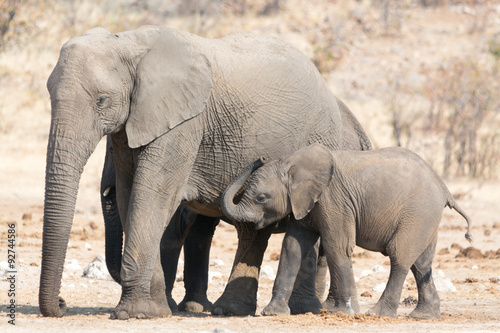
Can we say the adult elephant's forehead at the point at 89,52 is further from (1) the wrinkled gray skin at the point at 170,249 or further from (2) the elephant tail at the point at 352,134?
(2) the elephant tail at the point at 352,134

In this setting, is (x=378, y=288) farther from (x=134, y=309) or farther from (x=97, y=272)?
(x=134, y=309)

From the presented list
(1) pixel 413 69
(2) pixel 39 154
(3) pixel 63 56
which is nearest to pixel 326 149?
(3) pixel 63 56

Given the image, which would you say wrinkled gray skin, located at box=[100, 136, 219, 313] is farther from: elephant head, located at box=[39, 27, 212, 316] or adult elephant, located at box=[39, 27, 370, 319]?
A: elephant head, located at box=[39, 27, 212, 316]

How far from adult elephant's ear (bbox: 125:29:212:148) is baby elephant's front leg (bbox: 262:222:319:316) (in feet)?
4.38

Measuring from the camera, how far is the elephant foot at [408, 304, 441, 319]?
806 cm

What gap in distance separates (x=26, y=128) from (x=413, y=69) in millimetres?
14127

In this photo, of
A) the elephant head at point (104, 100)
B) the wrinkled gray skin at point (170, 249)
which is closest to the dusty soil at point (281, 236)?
the wrinkled gray skin at point (170, 249)

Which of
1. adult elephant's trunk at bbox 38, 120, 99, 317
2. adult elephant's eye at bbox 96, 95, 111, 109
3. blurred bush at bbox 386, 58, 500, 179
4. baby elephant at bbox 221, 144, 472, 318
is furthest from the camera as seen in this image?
blurred bush at bbox 386, 58, 500, 179

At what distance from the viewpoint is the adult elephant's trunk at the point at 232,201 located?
753 centimetres

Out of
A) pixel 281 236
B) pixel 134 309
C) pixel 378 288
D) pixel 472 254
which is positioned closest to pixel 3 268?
pixel 134 309

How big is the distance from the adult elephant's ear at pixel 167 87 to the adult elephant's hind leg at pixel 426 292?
7.77 ft

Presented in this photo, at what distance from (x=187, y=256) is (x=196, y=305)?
462 mm

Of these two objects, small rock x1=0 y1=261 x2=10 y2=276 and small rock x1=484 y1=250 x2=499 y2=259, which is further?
small rock x1=484 y1=250 x2=499 y2=259

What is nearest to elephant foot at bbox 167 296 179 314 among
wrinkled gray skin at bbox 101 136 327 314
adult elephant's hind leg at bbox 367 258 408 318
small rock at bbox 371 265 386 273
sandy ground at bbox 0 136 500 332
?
wrinkled gray skin at bbox 101 136 327 314
